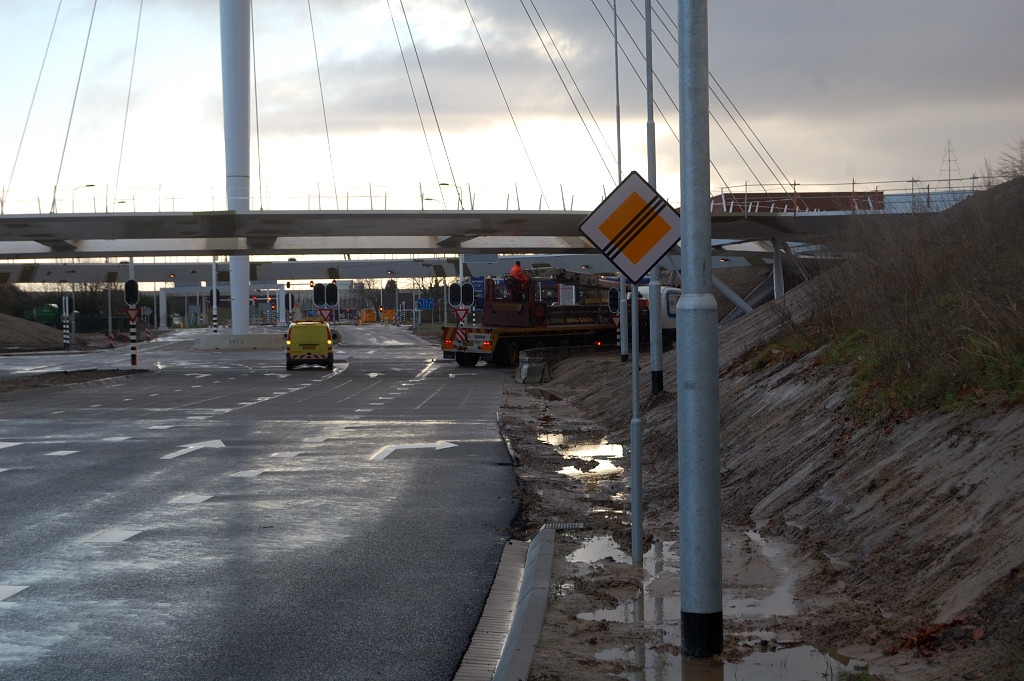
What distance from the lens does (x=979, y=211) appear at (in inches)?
579

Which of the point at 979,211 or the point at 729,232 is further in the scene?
the point at 729,232

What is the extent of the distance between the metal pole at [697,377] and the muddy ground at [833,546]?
1.04ft

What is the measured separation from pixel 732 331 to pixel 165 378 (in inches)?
908

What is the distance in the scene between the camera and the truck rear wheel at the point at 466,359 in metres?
48.2

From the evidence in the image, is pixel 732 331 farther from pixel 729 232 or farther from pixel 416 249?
Answer: pixel 416 249

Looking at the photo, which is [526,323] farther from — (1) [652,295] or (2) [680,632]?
(2) [680,632]

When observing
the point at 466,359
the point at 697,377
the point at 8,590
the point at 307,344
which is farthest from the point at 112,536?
the point at 466,359

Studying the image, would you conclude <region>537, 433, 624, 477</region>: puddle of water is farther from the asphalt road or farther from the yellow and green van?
the yellow and green van

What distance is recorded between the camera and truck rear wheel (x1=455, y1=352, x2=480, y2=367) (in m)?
48.2

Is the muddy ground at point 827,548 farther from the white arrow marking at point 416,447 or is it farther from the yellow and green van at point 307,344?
the yellow and green van at point 307,344

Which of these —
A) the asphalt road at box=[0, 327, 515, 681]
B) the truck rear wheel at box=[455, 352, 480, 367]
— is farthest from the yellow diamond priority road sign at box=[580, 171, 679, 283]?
the truck rear wheel at box=[455, 352, 480, 367]

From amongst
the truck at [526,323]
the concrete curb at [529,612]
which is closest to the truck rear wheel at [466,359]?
the truck at [526,323]

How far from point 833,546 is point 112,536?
→ 19.5 feet

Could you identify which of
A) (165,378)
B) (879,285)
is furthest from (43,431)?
(165,378)
